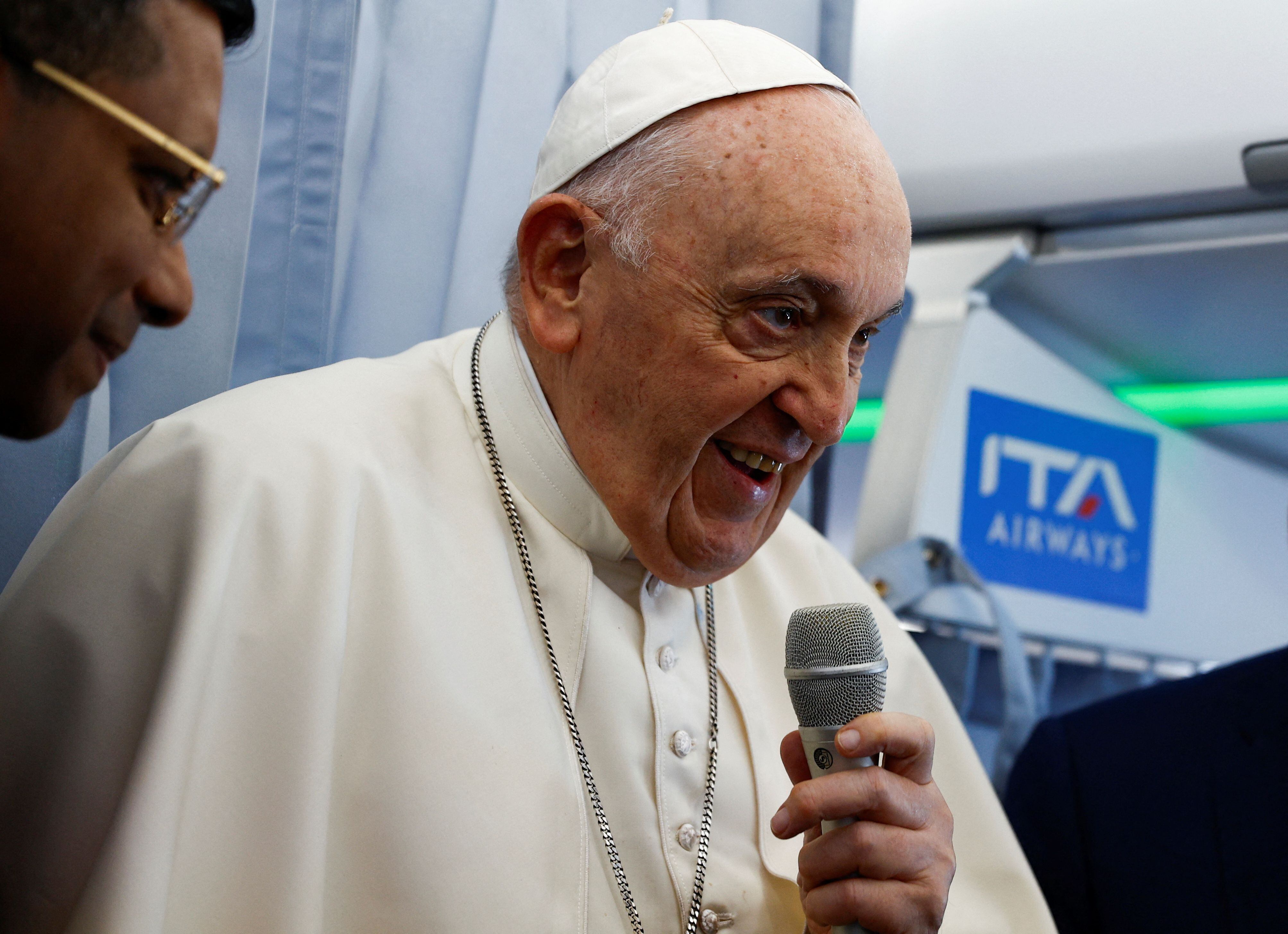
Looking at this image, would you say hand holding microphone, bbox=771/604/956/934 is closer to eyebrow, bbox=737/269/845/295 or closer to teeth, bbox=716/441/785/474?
teeth, bbox=716/441/785/474

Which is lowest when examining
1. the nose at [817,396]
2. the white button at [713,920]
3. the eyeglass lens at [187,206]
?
the white button at [713,920]

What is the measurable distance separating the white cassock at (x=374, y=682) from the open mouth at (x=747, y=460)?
0.21 metres

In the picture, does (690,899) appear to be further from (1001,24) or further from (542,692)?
(1001,24)

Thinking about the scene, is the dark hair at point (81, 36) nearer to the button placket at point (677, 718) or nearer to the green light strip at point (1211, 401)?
the button placket at point (677, 718)

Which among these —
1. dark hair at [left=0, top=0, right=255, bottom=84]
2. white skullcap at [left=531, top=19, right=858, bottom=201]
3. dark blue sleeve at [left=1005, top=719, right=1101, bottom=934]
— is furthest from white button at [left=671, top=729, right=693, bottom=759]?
dark blue sleeve at [left=1005, top=719, right=1101, bottom=934]

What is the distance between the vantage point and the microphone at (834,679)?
53.1 inches

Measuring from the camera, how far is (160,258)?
1.05m

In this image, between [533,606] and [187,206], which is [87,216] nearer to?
[187,206]

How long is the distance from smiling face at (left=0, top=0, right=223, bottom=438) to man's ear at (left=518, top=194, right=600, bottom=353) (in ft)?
1.96

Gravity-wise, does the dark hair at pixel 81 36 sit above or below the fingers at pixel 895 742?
above

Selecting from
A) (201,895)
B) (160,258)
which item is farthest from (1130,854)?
(160,258)

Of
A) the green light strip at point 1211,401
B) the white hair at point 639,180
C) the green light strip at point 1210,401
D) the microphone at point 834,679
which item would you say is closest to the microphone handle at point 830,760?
the microphone at point 834,679

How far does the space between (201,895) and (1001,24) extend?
2573 millimetres

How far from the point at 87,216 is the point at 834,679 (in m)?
0.90
